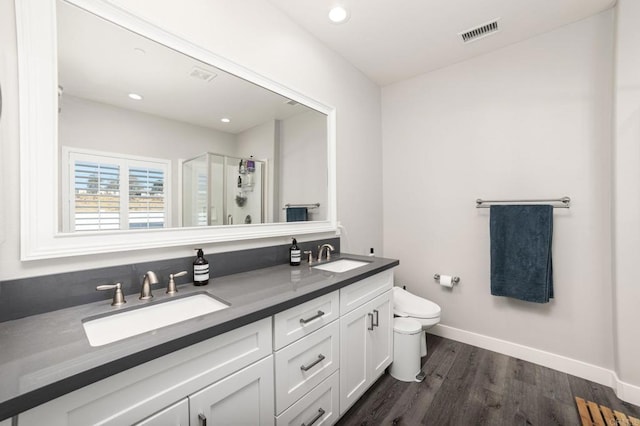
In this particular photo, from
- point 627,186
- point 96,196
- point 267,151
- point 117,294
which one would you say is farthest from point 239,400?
point 627,186

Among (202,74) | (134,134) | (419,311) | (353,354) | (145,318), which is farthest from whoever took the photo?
(419,311)

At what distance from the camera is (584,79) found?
6.39 ft

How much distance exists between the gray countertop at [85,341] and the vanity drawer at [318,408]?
1.55ft

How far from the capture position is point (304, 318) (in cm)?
123

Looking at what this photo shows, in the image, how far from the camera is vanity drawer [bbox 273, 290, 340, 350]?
1108 millimetres

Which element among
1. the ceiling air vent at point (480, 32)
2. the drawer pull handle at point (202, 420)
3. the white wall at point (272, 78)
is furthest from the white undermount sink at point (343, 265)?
the ceiling air vent at point (480, 32)

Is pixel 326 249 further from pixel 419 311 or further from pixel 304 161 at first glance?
pixel 419 311

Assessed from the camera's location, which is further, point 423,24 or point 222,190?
point 423,24

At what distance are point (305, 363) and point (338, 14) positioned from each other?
2.14m

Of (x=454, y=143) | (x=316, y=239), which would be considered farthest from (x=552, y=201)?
(x=316, y=239)

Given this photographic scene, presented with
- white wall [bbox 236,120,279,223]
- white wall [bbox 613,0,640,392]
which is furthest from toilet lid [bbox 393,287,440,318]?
white wall [bbox 236,120,279,223]

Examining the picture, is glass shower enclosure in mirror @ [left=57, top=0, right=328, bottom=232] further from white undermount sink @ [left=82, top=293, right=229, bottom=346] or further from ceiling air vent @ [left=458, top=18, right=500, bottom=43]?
ceiling air vent @ [left=458, top=18, right=500, bottom=43]

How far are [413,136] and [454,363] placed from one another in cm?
208

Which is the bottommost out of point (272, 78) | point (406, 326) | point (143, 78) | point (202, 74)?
point (406, 326)
